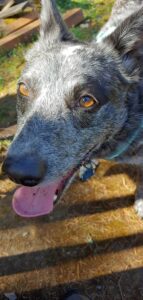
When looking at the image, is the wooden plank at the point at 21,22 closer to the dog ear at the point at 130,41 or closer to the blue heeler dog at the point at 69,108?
the blue heeler dog at the point at 69,108

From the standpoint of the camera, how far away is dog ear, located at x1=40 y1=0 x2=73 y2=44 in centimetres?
420

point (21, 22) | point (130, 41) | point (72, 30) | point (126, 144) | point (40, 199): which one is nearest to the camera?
point (40, 199)

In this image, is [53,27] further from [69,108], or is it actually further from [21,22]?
[21,22]

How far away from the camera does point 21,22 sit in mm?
8422

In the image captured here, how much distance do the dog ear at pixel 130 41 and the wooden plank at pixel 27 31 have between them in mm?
4260

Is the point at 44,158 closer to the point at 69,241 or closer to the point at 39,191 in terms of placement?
the point at 39,191

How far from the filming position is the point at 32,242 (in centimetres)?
484

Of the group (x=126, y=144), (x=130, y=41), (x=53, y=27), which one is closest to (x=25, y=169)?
(x=126, y=144)

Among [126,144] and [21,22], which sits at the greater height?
[126,144]

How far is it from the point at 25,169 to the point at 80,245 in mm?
2039

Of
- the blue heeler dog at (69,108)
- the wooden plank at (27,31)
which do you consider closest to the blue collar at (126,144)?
the blue heeler dog at (69,108)

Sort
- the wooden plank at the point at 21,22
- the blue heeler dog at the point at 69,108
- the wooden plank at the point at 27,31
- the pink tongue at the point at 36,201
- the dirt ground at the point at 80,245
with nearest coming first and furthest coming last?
1. the blue heeler dog at the point at 69,108
2. the pink tongue at the point at 36,201
3. the dirt ground at the point at 80,245
4. the wooden plank at the point at 27,31
5. the wooden plank at the point at 21,22

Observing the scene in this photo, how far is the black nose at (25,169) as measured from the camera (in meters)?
3.04

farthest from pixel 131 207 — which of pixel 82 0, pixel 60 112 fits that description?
pixel 82 0
